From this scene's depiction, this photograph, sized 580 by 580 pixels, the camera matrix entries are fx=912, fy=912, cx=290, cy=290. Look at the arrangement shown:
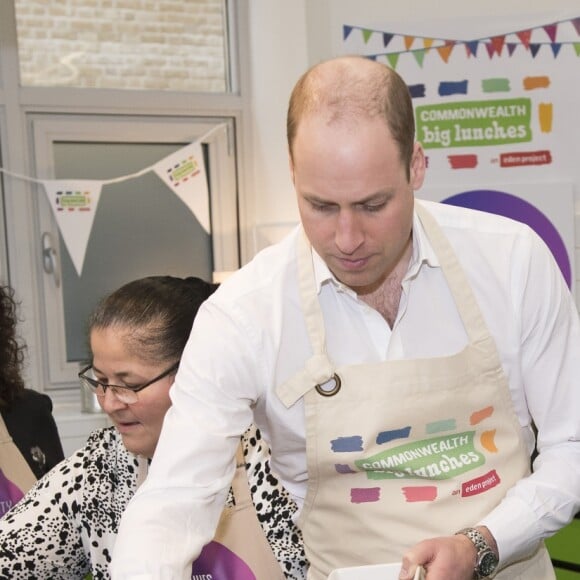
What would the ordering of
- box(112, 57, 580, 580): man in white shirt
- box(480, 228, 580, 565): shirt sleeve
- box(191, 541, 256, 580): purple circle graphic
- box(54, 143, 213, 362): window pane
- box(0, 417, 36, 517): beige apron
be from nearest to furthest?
box(112, 57, 580, 580): man in white shirt < box(480, 228, 580, 565): shirt sleeve < box(191, 541, 256, 580): purple circle graphic < box(0, 417, 36, 517): beige apron < box(54, 143, 213, 362): window pane

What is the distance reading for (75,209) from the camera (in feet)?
13.2

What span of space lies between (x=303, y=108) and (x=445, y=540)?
578 millimetres

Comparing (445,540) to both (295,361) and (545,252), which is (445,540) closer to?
(295,361)

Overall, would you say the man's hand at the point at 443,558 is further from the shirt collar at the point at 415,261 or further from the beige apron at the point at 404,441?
the shirt collar at the point at 415,261

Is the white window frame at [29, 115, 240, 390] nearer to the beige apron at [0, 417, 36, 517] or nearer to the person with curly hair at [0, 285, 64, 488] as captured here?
the person with curly hair at [0, 285, 64, 488]

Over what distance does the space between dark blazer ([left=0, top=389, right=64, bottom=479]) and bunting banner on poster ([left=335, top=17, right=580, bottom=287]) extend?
76.7 inches

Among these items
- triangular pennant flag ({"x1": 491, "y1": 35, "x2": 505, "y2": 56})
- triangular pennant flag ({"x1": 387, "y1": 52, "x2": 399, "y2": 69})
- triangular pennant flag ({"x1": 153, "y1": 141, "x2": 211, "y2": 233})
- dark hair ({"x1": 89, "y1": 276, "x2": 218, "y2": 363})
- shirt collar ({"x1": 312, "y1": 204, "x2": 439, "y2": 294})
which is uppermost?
triangular pennant flag ({"x1": 491, "y1": 35, "x2": 505, "y2": 56})

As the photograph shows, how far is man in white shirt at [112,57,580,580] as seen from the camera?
1.19 metres

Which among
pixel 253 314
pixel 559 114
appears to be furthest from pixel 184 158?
pixel 253 314

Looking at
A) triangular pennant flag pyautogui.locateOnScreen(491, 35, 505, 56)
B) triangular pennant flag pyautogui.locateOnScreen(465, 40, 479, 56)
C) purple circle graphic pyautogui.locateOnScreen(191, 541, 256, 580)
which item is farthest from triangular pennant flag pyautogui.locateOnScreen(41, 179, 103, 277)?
purple circle graphic pyautogui.locateOnScreen(191, 541, 256, 580)

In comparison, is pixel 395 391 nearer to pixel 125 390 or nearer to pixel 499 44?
pixel 125 390

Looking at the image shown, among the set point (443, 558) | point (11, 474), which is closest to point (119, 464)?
point (11, 474)

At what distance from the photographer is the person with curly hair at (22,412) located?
209 cm

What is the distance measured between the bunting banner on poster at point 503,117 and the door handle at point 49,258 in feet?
5.33
